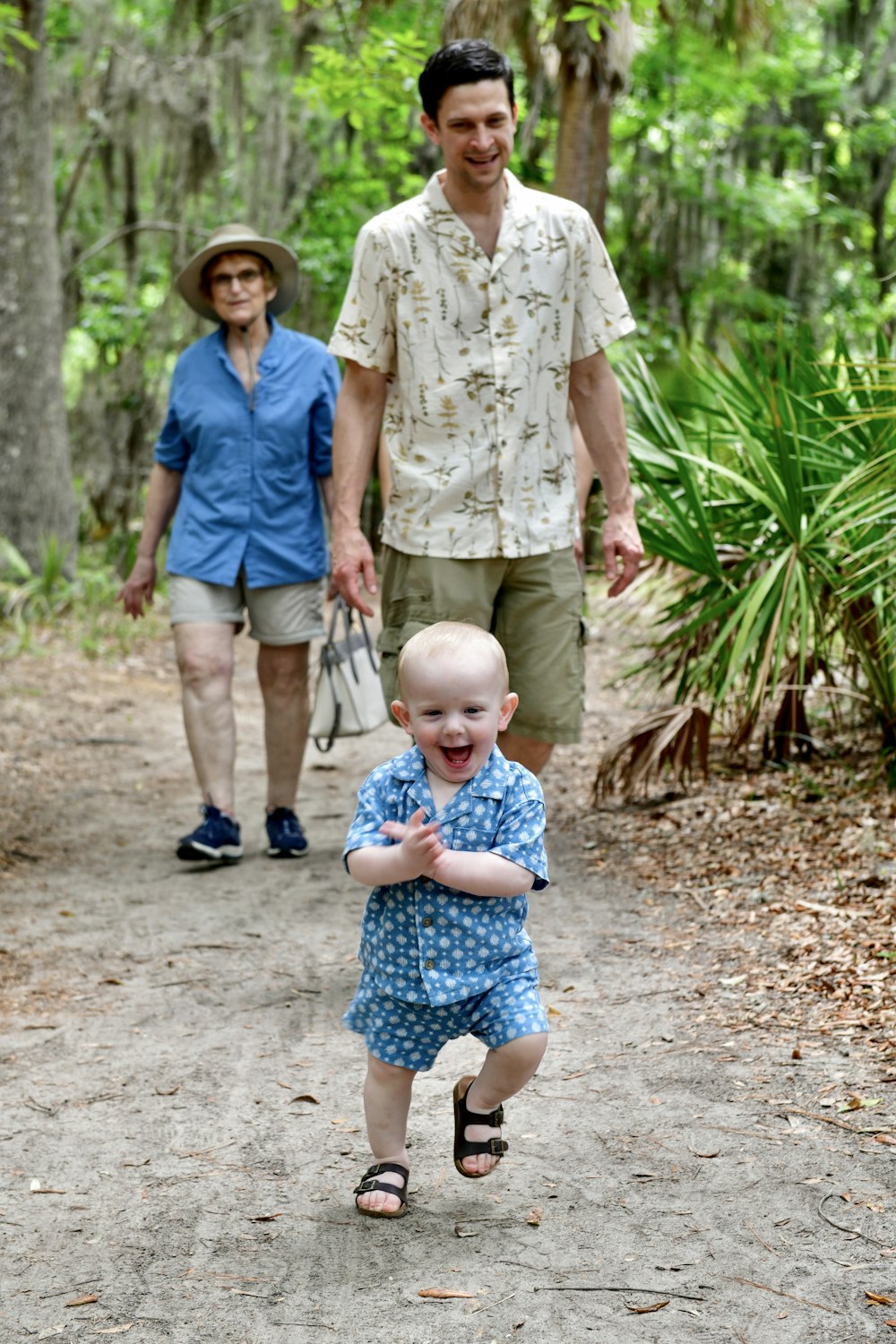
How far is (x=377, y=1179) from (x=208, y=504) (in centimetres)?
312

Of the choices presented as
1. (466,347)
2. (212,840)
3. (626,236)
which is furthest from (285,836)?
(626,236)

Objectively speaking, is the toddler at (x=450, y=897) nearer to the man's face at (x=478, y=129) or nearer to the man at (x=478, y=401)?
the man at (x=478, y=401)

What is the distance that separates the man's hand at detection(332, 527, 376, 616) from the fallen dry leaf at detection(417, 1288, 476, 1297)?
1977mm

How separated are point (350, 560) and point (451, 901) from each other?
5.14 feet

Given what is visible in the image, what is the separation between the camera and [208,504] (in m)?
5.31

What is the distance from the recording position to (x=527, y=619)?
4074 mm

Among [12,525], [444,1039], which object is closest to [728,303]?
[12,525]

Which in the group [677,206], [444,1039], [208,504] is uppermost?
[677,206]

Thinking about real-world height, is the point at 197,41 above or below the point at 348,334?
above

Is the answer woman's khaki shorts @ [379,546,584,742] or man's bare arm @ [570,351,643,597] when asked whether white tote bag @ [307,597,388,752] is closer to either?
woman's khaki shorts @ [379,546,584,742]

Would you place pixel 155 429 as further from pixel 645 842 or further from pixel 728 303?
pixel 645 842

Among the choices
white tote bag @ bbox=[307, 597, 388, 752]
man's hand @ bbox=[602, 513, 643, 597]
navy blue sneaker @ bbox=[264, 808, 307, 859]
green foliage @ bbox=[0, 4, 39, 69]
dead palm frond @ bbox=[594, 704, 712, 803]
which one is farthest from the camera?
green foliage @ bbox=[0, 4, 39, 69]

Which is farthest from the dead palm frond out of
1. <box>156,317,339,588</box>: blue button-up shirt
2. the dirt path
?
<box>156,317,339,588</box>: blue button-up shirt

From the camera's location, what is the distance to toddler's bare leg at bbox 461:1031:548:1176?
2619 mm
